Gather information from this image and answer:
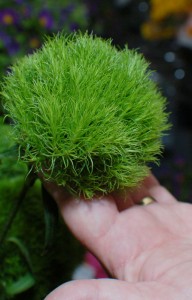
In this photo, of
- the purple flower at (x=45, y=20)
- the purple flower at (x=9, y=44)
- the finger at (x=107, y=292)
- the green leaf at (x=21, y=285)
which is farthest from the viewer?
the purple flower at (x=45, y=20)

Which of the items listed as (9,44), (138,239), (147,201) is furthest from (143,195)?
(9,44)

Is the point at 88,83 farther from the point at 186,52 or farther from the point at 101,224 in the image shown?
the point at 186,52

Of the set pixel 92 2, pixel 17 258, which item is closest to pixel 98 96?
pixel 17 258

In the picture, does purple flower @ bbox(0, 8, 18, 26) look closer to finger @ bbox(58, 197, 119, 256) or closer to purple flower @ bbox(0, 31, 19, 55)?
purple flower @ bbox(0, 31, 19, 55)

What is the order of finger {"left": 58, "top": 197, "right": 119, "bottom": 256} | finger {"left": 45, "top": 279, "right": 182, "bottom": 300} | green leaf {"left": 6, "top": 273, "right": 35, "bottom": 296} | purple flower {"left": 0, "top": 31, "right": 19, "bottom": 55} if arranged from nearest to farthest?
finger {"left": 45, "top": 279, "right": 182, "bottom": 300} < finger {"left": 58, "top": 197, "right": 119, "bottom": 256} < green leaf {"left": 6, "top": 273, "right": 35, "bottom": 296} < purple flower {"left": 0, "top": 31, "right": 19, "bottom": 55}

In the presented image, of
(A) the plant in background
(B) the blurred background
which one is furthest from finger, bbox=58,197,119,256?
(A) the plant in background

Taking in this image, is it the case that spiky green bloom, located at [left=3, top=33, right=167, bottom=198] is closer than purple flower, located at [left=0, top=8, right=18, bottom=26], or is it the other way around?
spiky green bloom, located at [left=3, top=33, right=167, bottom=198]

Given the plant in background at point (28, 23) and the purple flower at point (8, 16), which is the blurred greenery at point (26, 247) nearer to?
the plant in background at point (28, 23)

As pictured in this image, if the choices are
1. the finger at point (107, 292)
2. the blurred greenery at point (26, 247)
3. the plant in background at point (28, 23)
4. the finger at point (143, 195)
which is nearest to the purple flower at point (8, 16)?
the plant in background at point (28, 23)
